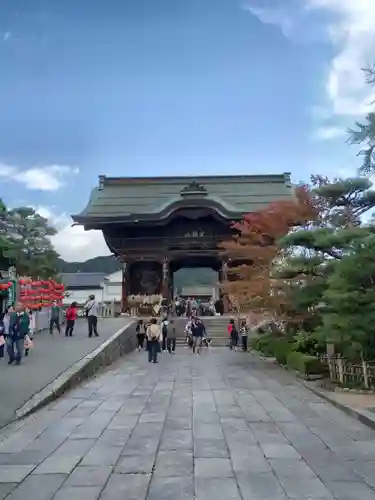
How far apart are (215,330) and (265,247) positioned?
8788mm

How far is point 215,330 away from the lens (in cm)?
2939

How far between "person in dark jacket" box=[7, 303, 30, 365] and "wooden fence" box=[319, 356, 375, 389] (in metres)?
7.48

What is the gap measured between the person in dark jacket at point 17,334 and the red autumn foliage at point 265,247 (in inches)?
327

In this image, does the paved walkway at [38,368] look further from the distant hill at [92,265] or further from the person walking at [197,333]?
the distant hill at [92,265]

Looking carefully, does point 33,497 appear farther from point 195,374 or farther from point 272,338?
point 272,338

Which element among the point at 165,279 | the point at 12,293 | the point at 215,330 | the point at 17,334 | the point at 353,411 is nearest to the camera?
the point at 353,411

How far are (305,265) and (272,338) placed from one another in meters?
6.04

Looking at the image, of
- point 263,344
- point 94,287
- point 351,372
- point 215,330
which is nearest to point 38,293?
point 263,344

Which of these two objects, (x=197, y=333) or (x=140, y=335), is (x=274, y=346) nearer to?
(x=197, y=333)

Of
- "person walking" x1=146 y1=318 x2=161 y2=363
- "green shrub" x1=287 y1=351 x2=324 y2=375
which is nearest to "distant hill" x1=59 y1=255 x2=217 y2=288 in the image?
"person walking" x1=146 y1=318 x2=161 y2=363

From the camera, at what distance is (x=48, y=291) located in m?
25.3

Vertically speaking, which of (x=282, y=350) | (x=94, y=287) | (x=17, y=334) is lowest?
(x=282, y=350)

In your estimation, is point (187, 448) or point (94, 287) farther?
point (94, 287)

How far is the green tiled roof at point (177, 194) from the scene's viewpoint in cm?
3466
